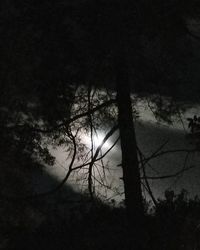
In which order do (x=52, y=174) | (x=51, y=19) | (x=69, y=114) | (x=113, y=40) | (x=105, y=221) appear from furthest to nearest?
(x=52, y=174) → (x=105, y=221) → (x=69, y=114) → (x=51, y=19) → (x=113, y=40)

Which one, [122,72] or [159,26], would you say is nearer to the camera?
[159,26]

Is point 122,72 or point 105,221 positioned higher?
point 122,72

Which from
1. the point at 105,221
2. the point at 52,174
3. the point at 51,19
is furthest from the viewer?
the point at 52,174

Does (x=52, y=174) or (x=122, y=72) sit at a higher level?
(x=52, y=174)

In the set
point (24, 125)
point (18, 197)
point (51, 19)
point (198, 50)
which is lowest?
point (18, 197)

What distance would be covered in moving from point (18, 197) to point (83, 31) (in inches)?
118

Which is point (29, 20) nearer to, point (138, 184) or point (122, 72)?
point (122, 72)

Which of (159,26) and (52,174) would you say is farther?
(52,174)

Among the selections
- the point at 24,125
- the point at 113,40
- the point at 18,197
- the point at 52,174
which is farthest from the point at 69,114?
the point at 52,174

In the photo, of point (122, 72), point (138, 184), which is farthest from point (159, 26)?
point (138, 184)

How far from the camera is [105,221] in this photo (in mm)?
10648

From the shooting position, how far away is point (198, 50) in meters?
10.8

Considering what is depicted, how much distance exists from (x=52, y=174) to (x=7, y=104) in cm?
787

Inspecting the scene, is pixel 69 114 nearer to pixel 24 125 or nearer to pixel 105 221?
pixel 24 125
